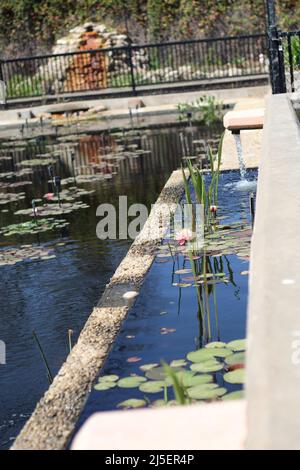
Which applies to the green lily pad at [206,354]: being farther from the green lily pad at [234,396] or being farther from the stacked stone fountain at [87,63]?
the stacked stone fountain at [87,63]

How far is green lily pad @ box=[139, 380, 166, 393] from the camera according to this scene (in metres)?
3.73

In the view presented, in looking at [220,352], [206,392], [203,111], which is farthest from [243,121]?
[203,111]

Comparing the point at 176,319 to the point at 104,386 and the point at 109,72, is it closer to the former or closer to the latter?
the point at 104,386

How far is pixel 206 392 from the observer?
3564 millimetres

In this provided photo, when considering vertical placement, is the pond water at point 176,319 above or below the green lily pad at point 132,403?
above

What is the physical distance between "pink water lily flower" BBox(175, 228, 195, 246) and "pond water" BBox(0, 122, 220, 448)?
60cm

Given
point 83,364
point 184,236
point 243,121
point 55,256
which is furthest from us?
point 243,121

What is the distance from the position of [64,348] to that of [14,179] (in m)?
6.94

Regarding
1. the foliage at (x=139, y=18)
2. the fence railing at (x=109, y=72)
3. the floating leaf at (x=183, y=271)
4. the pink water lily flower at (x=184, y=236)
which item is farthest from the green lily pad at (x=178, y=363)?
the foliage at (x=139, y=18)

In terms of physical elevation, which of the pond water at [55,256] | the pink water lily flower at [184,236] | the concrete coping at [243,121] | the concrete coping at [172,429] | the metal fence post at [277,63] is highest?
the metal fence post at [277,63]

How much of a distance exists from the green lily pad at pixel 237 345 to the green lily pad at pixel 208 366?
0.15 m

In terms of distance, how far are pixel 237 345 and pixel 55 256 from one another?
335cm

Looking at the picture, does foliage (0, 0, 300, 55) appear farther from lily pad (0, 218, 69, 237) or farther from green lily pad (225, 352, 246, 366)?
green lily pad (225, 352, 246, 366)

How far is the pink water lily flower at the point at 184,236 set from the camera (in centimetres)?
603
